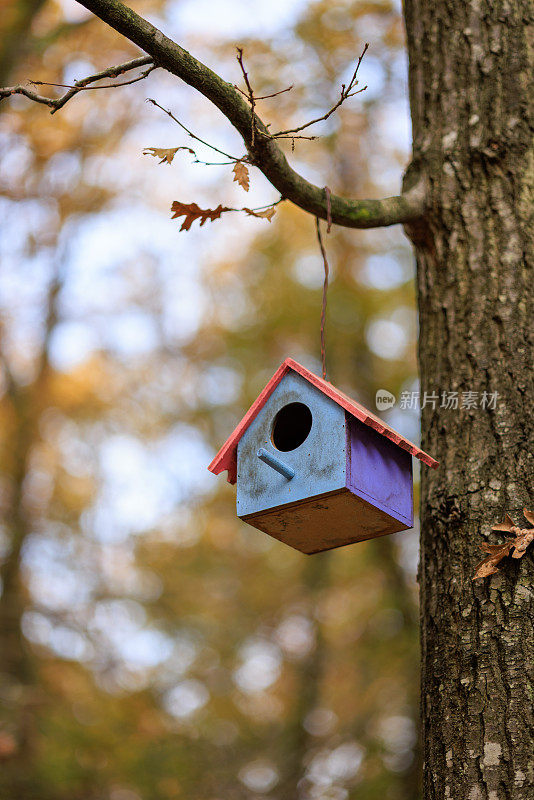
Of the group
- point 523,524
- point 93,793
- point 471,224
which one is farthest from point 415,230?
point 93,793

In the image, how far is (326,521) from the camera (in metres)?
2.53

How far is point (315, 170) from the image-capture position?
8836 millimetres

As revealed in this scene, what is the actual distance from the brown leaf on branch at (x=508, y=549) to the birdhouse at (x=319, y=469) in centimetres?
26

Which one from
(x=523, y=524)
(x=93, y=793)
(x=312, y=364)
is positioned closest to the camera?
(x=523, y=524)

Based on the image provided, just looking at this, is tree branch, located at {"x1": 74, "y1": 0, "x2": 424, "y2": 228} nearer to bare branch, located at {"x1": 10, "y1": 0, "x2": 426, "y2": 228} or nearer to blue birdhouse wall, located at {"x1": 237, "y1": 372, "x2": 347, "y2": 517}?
bare branch, located at {"x1": 10, "y1": 0, "x2": 426, "y2": 228}

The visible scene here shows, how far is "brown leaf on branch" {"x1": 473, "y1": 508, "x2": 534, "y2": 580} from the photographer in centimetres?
235

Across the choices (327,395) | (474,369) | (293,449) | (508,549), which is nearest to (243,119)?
(327,395)

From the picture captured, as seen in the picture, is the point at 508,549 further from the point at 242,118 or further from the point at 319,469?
the point at 242,118

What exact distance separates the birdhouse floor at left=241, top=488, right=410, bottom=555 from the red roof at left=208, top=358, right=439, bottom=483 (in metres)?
0.21

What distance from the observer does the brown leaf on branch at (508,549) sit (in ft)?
7.72

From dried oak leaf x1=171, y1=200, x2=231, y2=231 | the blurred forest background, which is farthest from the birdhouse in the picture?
the blurred forest background

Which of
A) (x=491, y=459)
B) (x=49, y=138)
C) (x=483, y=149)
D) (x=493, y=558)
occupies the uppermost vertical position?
(x=49, y=138)

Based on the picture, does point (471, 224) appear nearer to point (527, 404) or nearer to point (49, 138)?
point (527, 404)

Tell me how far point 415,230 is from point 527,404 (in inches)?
32.2
